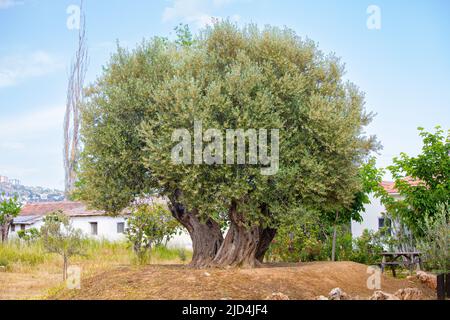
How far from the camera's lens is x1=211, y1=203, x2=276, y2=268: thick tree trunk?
1871 centimetres

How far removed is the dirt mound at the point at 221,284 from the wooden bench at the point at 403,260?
425 cm

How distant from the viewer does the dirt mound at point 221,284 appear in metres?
15.0

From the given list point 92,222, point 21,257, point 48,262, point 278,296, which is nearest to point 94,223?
point 92,222

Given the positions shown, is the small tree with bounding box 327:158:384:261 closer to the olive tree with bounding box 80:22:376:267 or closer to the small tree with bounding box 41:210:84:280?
the olive tree with bounding box 80:22:376:267

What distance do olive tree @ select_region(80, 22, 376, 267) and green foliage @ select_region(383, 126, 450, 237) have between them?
391cm

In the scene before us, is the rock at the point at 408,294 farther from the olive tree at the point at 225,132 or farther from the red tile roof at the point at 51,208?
the red tile roof at the point at 51,208

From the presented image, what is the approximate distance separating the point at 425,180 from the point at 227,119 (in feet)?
34.6

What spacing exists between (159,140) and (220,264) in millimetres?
4891

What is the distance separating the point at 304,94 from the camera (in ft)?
61.2

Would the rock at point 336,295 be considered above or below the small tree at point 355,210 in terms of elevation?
below

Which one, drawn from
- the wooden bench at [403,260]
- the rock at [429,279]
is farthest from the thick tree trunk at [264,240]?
the rock at [429,279]

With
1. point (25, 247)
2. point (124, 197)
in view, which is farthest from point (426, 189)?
point (25, 247)

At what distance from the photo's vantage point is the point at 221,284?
606 inches
